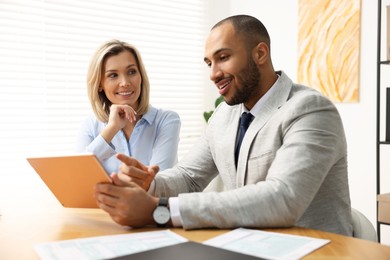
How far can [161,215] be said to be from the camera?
1250mm

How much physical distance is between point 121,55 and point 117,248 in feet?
5.45

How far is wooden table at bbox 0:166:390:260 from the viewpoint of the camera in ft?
3.46

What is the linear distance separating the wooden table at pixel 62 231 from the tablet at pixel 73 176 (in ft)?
0.20

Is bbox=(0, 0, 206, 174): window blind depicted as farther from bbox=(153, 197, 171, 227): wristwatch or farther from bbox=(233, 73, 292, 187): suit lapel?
bbox=(153, 197, 171, 227): wristwatch

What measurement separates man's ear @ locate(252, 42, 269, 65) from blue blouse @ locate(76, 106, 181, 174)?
83 cm

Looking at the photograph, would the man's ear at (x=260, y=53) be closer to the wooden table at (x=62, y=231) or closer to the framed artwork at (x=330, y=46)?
the wooden table at (x=62, y=231)

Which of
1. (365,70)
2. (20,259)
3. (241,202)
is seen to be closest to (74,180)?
(20,259)

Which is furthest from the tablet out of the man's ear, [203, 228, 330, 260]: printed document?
the man's ear

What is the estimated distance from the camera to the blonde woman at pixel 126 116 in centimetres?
241

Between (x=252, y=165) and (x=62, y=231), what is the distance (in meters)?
0.68

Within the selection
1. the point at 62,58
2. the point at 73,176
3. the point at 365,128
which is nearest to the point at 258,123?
the point at 73,176

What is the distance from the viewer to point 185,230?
1.23 metres

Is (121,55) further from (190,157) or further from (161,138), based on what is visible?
(190,157)

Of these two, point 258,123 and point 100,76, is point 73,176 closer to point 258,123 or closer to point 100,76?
point 258,123
